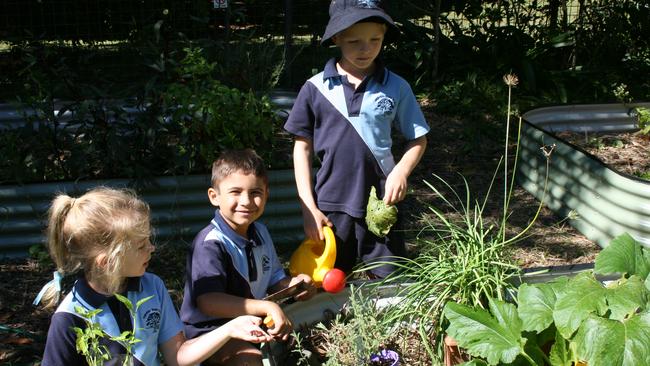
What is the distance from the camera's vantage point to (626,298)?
2.49m

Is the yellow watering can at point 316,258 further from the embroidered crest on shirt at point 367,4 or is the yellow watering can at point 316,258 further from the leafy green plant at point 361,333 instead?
the embroidered crest on shirt at point 367,4

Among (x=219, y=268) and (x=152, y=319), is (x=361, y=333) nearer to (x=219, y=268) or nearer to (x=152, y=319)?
(x=219, y=268)

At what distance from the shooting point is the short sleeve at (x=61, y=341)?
7.74 ft

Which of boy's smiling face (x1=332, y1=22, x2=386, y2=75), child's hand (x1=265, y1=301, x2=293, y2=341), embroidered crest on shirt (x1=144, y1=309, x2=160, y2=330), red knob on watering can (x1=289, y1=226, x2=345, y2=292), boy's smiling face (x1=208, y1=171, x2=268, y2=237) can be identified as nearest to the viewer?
embroidered crest on shirt (x1=144, y1=309, x2=160, y2=330)

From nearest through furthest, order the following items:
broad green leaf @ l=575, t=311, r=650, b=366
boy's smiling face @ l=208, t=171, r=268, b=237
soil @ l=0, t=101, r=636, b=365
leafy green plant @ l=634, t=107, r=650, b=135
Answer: broad green leaf @ l=575, t=311, r=650, b=366 < boy's smiling face @ l=208, t=171, r=268, b=237 < soil @ l=0, t=101, r=636, b=365 < leafy green plant @ l=634, t=107, r=650, b=135

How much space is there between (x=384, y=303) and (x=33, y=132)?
2534mm

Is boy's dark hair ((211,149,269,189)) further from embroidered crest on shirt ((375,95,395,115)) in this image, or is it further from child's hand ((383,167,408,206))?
embroidered crest on shirt ((375,95,395,115))

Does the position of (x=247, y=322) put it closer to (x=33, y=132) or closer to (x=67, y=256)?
(x=67, y=256)

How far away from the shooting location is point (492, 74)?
24.6 ft

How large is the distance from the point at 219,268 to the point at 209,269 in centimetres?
4

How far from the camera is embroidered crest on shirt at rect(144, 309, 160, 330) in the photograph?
260 centimetres

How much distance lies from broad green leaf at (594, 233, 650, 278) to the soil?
3.12ft

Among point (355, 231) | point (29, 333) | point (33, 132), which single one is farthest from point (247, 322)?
point (33, 132)

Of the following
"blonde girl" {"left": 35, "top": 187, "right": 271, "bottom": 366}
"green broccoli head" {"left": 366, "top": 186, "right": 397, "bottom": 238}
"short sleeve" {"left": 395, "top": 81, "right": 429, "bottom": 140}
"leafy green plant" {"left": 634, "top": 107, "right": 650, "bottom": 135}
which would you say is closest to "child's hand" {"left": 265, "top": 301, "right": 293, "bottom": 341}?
"blonde girl" {"left": 35, "top": 187, "right": 271, "bottom": 366}
